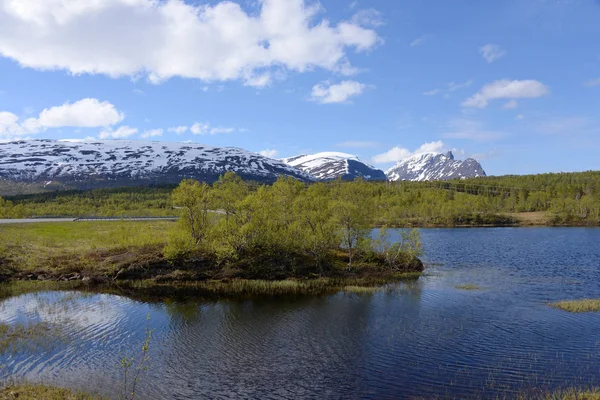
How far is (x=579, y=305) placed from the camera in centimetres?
4594

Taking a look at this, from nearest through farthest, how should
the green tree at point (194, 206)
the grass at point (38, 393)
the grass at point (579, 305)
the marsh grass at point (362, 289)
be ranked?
the grass at point (38, 393) < the grass at point (579, 305) < the marsh grass at point (362, 289) < the green tree at point (194, 206)

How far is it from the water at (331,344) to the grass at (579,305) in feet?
6.18

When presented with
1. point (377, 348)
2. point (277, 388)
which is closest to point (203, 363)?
point (277, 388)

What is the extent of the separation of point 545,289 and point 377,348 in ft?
115

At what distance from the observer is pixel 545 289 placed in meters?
56.4

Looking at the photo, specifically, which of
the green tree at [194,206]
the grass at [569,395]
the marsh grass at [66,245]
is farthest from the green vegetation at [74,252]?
the grass at [569,395]

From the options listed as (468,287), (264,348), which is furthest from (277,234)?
(264,348)

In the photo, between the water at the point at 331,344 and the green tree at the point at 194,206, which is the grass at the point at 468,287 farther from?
the green tree at the point at 194,206

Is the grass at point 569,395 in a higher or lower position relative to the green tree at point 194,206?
lower

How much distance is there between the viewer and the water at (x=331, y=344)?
2770cm

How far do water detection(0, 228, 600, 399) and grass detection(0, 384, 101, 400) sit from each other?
1.83 m

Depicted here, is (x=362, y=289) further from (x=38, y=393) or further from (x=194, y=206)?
(x=38, y=393)

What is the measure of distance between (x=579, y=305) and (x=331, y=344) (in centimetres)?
3047

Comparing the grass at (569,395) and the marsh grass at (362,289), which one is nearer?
the grass at (569,395)
